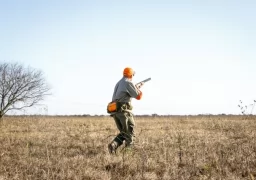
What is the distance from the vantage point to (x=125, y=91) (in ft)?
28.7

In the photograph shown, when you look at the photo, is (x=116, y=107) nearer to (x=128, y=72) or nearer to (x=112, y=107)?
(x=112, y=107)

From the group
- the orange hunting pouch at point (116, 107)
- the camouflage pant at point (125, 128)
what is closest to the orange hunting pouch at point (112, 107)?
the orange hunting pouch at point (116, 107)

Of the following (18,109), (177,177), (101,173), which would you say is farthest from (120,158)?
(18,109)

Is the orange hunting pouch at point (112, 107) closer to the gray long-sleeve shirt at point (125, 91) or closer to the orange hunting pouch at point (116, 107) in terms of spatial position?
the orange hunting pouch at point (116, 107)

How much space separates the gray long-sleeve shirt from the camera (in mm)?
8672

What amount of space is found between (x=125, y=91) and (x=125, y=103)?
30cm

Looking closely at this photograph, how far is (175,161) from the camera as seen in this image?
6.97 meters

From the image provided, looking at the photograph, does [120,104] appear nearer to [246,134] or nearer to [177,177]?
[177,177]

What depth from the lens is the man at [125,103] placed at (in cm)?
863

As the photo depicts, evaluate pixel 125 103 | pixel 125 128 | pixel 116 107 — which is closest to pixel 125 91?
pixel 125 103

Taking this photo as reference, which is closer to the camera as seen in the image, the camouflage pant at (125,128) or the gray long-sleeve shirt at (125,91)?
the camouflage pant at (125,128)

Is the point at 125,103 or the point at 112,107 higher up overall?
the point at 125,103

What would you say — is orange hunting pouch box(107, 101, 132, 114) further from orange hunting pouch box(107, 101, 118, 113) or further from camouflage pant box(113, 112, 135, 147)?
camouflage pant box(113, 112, 135, 147)

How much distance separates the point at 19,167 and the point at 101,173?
1.67m
